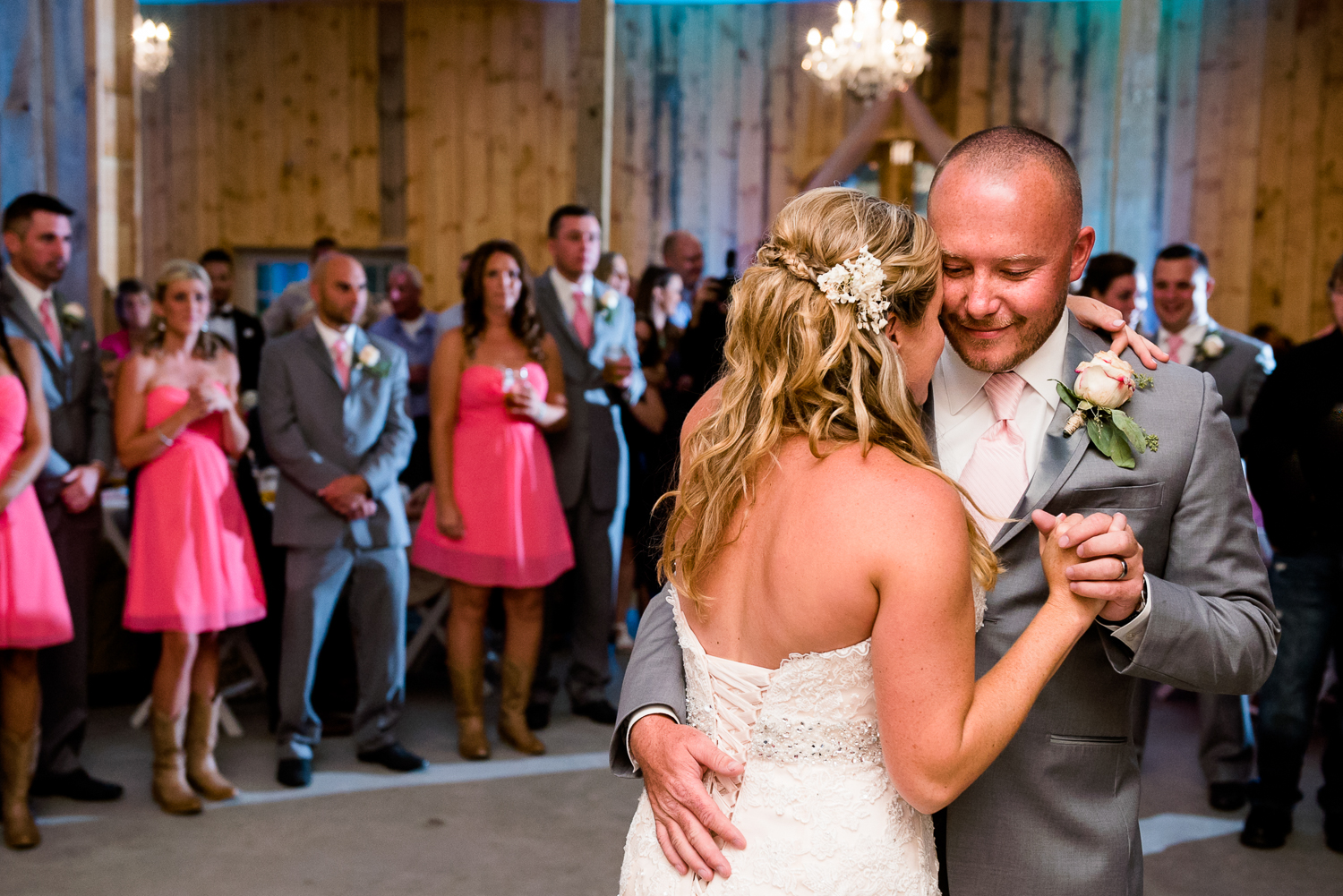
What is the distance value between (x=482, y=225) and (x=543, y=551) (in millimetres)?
6045

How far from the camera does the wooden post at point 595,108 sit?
652 centimetres

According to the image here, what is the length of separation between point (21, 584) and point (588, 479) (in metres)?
1.96

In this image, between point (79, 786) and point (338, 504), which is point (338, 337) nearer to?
point (338, 504)

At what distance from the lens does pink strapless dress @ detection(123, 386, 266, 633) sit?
354 cm

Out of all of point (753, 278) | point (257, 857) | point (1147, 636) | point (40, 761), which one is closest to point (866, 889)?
point (1147, 636)

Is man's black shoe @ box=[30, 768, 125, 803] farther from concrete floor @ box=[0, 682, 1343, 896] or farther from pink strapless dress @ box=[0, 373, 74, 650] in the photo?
pink strapless dress @ box=[0, 373, 74, 650]

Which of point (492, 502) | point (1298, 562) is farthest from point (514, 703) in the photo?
point (1298, 562)

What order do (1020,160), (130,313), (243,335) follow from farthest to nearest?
(243,335) → (130,313) → (1020,160)

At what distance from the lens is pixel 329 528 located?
12.6ft

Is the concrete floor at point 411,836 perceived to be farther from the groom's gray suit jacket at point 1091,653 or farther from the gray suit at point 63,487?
the groom's gray suit jacket at point 1091,653

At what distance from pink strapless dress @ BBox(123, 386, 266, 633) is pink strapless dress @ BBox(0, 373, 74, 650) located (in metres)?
0.26

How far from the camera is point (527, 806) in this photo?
3.70 m

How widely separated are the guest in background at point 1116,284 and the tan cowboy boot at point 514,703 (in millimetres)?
2643

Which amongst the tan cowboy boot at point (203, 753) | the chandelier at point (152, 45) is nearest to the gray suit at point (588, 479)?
the tan cowboy boot at point (203, 753)
